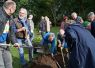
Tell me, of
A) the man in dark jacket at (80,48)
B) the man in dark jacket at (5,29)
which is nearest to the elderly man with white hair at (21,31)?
the man in dark jacket at (5,29)

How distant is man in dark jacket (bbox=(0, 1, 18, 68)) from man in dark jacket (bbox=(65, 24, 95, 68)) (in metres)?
1.48

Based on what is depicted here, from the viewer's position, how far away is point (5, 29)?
29.9ft

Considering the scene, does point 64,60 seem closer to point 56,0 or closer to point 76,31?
point 76,31

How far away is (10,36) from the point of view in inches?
367

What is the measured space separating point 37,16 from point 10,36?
3522cm

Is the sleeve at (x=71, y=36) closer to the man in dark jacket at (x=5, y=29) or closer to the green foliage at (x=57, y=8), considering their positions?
the man in dark jacket at (x=5, y=29)

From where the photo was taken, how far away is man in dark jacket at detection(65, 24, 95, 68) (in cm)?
795

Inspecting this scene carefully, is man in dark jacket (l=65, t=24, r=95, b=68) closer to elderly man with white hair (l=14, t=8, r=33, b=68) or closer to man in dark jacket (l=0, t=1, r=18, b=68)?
man in dark jacket (l=0, t=1, r=18, b=68)

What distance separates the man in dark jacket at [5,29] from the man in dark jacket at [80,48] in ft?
4.84

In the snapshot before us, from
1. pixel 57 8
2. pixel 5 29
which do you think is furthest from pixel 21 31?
pixel 57 8

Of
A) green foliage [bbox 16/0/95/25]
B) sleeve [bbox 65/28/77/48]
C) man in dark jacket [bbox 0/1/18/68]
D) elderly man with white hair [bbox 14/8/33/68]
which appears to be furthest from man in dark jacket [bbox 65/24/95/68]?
green foliage [bbox 16/0/95/25]

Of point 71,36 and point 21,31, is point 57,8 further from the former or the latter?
point 71,36

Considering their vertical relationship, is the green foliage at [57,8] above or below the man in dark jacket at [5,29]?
below

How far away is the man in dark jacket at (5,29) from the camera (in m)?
8.79
